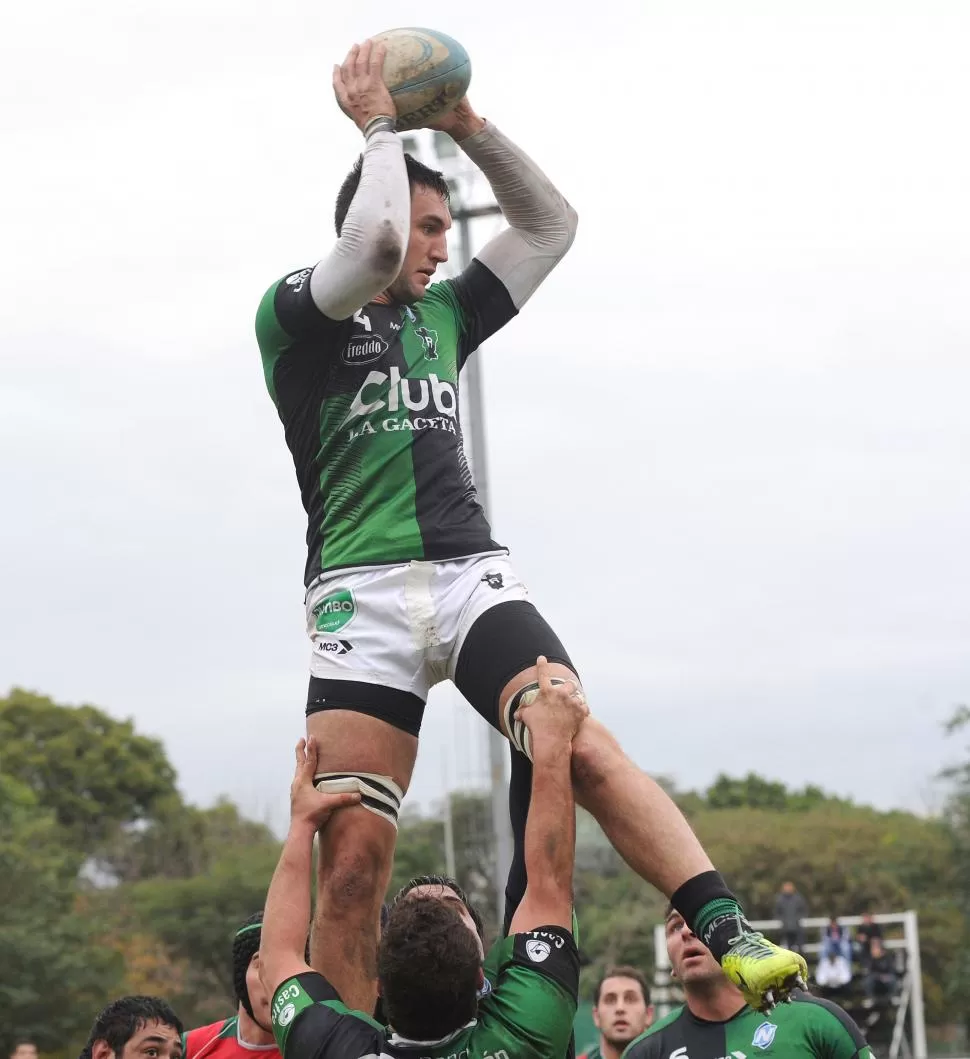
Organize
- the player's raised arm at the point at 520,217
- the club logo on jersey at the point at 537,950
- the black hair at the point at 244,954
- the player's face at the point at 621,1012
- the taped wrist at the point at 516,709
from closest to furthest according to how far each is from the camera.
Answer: the club logo on jersey at the point at 537,950 < the taped wrist at the point at 516,709 < the player's raised arm at the point at 520,217 < the black hair at the point at 244,954 < the player's face at the point at 621,1012

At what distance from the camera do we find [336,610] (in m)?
5.82

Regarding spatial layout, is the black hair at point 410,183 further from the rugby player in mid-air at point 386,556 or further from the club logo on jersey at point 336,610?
the club logo on jersey at point 336,610

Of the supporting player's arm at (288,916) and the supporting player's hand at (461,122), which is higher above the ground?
the supporting player's hand at (461,122)

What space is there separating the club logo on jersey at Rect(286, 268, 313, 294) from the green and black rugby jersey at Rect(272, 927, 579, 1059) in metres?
2.37

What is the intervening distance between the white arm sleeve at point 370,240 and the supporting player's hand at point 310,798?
4.90ft

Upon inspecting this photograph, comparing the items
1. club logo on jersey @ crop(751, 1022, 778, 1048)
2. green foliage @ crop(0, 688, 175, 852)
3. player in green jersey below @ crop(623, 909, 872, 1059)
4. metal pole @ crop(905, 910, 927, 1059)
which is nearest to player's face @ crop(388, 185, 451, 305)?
player in green jersey below @ crop(623, 909, 872, 1059)

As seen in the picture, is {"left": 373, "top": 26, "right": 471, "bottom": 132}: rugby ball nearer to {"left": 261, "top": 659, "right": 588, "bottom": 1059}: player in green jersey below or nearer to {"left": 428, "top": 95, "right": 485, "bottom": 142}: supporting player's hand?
{"left": 428, "top": 95, "right": 485, "bottom": 142}: supporting player's hand

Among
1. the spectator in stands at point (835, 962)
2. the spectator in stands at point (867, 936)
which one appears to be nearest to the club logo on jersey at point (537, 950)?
the spectator in stands at point (835, 962)

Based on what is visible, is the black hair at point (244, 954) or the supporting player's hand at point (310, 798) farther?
the black hair at point (244, 954)

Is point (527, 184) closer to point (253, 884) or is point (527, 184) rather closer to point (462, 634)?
point (462, 634)

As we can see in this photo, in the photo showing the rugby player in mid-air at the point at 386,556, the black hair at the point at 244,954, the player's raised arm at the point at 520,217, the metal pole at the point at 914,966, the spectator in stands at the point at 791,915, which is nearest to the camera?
the rugby player in mid-air at the point at 386,556

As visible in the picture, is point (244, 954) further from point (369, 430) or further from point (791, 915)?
point (791, 915)

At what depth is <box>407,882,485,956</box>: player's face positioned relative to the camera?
4789 mm

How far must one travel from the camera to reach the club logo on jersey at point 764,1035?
712 cm
